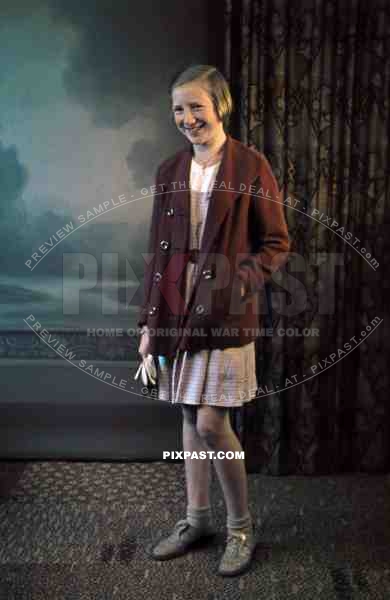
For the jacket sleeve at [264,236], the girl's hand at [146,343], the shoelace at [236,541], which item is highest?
the jacket sleeve at [264,236]

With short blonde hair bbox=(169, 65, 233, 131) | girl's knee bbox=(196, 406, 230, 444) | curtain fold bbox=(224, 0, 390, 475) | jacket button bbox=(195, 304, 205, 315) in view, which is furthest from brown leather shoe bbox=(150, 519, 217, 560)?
short blonde hair bbox=(169, 65, 233, 131)

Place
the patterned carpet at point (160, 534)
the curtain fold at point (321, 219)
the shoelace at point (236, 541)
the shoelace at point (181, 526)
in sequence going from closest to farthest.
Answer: the patterned carpet at point (160, 534)
the shoelace at point (236, 541)
the shoelace at point (181, 526)
the curtain fold at point (321, 219)

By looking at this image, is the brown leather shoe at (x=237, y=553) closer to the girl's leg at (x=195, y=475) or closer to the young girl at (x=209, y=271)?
the young girl at (x=209, y=271)

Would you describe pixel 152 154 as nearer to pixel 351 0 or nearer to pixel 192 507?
pixel 351 0

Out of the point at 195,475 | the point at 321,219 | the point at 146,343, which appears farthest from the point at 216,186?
the point at 195,475

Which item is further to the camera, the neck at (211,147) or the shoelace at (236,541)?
the shoelace at (236,541)

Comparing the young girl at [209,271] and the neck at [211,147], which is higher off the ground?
the neck at [211,147]

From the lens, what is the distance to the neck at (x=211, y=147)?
2016mm

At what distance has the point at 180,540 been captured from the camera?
2230 millimetres

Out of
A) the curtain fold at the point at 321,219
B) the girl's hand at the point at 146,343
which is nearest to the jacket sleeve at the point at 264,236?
the girl's hand at the point at 146,343

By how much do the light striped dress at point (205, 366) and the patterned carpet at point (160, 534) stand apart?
1.88 ft

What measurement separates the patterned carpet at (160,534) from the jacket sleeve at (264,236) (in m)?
0.91

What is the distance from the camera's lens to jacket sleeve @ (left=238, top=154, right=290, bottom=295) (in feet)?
6.55

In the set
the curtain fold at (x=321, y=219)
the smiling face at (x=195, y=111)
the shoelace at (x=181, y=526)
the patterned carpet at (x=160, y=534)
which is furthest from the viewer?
the curtain fold at (x=321, y=219)
